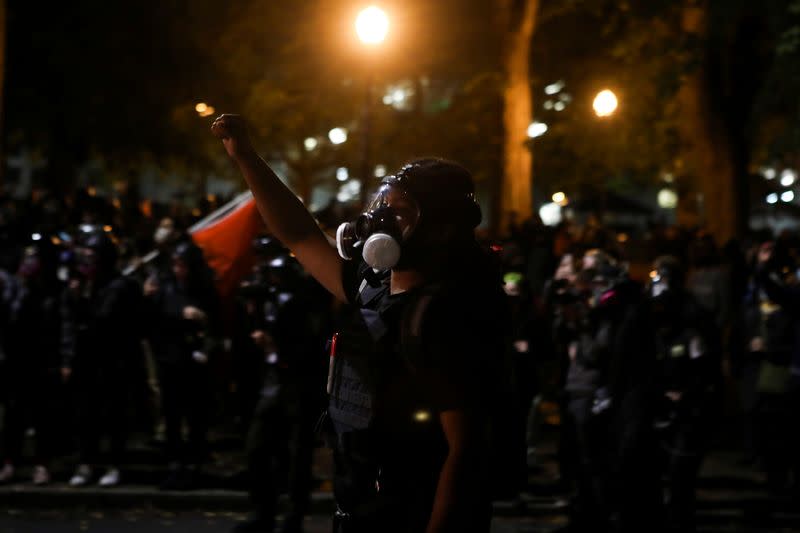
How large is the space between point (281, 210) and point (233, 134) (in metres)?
0.26

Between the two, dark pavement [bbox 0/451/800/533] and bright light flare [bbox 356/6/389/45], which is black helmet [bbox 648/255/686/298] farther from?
bright light flare [bbox 356/6/389/45]

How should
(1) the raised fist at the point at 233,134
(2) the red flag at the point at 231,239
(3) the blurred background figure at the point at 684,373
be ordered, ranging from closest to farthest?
1. (1) the raised fist at the point at 233,134
2. (3) the blurred background figure at the point at 684,373
3. (2) the red flag at the point at 231,239

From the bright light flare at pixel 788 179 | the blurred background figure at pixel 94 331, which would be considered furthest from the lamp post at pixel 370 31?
the blurred background figure at pixel 94 331

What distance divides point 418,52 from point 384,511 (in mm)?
22724

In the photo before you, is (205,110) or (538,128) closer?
(205,110)

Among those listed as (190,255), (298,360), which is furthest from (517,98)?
(298,360)

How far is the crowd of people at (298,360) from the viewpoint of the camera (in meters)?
8.02

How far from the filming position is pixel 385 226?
323 cm

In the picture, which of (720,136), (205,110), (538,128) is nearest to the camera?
(205,110)

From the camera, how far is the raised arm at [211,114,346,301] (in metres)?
3.44

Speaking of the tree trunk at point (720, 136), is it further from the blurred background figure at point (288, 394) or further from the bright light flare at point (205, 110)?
the bright light flare at point (205, 110)

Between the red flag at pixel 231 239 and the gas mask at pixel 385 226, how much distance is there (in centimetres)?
734

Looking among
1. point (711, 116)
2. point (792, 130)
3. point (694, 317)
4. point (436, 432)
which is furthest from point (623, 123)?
point (436, 432)

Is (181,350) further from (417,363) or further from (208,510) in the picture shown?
(417,363)
